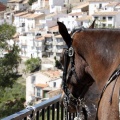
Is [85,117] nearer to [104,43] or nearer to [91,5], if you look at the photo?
[104,43]

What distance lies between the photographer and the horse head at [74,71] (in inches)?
97.6

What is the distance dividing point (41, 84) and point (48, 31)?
15.1 metres

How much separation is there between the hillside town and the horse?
17.6m

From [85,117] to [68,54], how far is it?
885mm

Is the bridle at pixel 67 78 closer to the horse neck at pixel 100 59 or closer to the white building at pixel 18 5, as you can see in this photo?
the horse neck at pixel 100 59

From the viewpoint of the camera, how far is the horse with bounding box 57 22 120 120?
2.04m

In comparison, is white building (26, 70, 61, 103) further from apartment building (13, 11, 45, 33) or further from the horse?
the horse

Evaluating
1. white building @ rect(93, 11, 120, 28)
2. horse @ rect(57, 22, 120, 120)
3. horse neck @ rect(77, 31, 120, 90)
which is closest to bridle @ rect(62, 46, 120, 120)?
horse @ rect(57, 22, 120, 120)

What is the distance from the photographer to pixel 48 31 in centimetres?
4022

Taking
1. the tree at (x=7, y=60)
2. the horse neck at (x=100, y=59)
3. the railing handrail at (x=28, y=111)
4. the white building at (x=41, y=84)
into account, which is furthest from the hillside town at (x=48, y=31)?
the horse neck at (x=100, y=59)

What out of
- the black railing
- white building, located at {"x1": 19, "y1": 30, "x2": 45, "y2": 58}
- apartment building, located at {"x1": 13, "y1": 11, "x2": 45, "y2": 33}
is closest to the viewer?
the black railing

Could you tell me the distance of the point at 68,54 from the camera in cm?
251

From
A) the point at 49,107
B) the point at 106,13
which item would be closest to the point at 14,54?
the point at 49,107

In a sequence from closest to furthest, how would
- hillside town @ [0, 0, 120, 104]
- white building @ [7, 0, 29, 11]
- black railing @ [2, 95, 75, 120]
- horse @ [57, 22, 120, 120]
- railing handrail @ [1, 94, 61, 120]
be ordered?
horse @ [57, 22, 120, 120], railing handrail @ [1, 94, 61, 120], black railing @ [2, 95, 75, 120], hillside town @ [0, 0, 120, 104], white building @ [7, 0, 29, 11]
